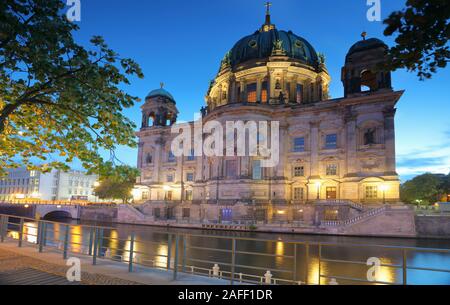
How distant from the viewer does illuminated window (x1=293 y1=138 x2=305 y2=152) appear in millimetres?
47875

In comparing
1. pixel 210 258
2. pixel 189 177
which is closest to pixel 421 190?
pixel 189 177

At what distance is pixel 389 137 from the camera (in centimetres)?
4128

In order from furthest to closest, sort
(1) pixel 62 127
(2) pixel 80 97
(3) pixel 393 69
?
1. (1) pixel 62 127
2. (2) pixel 80 97
3. (3) pixel 393 69

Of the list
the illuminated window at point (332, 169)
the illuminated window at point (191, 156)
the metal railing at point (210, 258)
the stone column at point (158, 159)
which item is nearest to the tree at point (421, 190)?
the illuminated window at point (332, 169)

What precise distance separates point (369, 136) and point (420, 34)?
3982 cm

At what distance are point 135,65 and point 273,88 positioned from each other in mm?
47682

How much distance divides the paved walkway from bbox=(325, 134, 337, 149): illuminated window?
135 ft

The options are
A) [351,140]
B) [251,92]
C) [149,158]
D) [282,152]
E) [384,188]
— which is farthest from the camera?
[149,158]

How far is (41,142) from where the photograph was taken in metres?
10.9

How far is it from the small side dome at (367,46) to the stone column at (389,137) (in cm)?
1000

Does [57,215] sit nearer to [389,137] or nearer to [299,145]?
[299,145]
